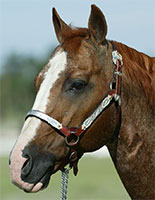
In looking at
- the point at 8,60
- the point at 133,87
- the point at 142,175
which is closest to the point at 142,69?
the point at 133,87

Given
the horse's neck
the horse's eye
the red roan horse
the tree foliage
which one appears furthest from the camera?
the tree foliage

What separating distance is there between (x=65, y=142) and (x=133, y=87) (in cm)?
87

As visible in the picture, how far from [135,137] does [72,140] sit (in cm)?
63

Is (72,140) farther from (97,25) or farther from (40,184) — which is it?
(97,25)

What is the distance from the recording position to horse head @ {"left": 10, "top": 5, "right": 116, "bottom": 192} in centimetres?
359

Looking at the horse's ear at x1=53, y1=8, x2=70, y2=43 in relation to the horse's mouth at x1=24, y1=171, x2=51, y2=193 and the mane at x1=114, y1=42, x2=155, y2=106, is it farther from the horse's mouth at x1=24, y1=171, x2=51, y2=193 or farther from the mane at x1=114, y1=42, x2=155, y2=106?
the horse's mouth at x1=24, y1=171, x2=51, y2=193

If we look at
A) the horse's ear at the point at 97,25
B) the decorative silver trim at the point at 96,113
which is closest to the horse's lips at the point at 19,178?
the decorative silver trim at the point at 96,113

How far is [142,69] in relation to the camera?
419 cm

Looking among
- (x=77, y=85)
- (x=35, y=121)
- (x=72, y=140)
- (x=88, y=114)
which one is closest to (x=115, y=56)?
(x=77, y=85)

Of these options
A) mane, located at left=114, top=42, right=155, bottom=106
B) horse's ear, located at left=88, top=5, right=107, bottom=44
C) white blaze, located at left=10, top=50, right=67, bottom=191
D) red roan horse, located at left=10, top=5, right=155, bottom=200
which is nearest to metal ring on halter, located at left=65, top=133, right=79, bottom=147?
red roan horse, located at left=10, top=5, right=155, bottom=200

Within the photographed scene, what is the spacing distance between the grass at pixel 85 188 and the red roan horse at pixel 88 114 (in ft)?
27.6

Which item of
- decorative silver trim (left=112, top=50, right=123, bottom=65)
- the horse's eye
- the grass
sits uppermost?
decorative silver trim (left=112, top=50, right=123, bottom=65)

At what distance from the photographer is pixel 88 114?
382 centimetres

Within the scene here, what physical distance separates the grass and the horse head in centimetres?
865
